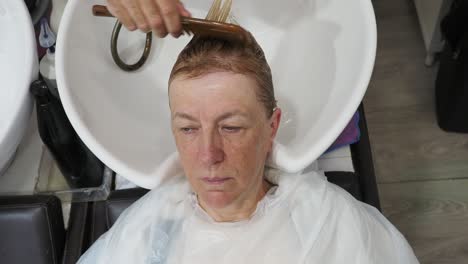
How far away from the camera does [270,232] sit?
0.81 meters

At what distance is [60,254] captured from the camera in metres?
0.99

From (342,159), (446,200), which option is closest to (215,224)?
(342,159)

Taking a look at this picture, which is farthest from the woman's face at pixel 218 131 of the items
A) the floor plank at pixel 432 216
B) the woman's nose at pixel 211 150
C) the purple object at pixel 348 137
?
the floor plank at pixel 432 216

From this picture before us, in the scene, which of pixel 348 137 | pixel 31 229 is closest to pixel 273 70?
pixel 348 137

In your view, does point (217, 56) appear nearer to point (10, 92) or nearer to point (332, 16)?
point (332, 16)

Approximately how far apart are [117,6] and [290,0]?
426 millimetres

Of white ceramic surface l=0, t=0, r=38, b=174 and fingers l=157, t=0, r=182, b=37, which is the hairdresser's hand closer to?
fingers l=157, t=0, r=182, b=37

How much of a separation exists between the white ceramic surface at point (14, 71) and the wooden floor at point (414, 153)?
1.12 metres

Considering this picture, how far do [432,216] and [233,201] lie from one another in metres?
0.98

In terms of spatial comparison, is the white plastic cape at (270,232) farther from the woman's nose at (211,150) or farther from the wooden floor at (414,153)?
the wooden floor at (414,153)

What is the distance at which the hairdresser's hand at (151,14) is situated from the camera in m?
0.67

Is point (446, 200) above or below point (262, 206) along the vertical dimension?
below

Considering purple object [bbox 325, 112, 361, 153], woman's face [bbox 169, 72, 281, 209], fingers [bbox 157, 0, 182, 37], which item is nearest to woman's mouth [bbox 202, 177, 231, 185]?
woman's face [bbox 169, 72, 281, 209]

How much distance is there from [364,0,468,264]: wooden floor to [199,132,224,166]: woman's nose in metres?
0.99
